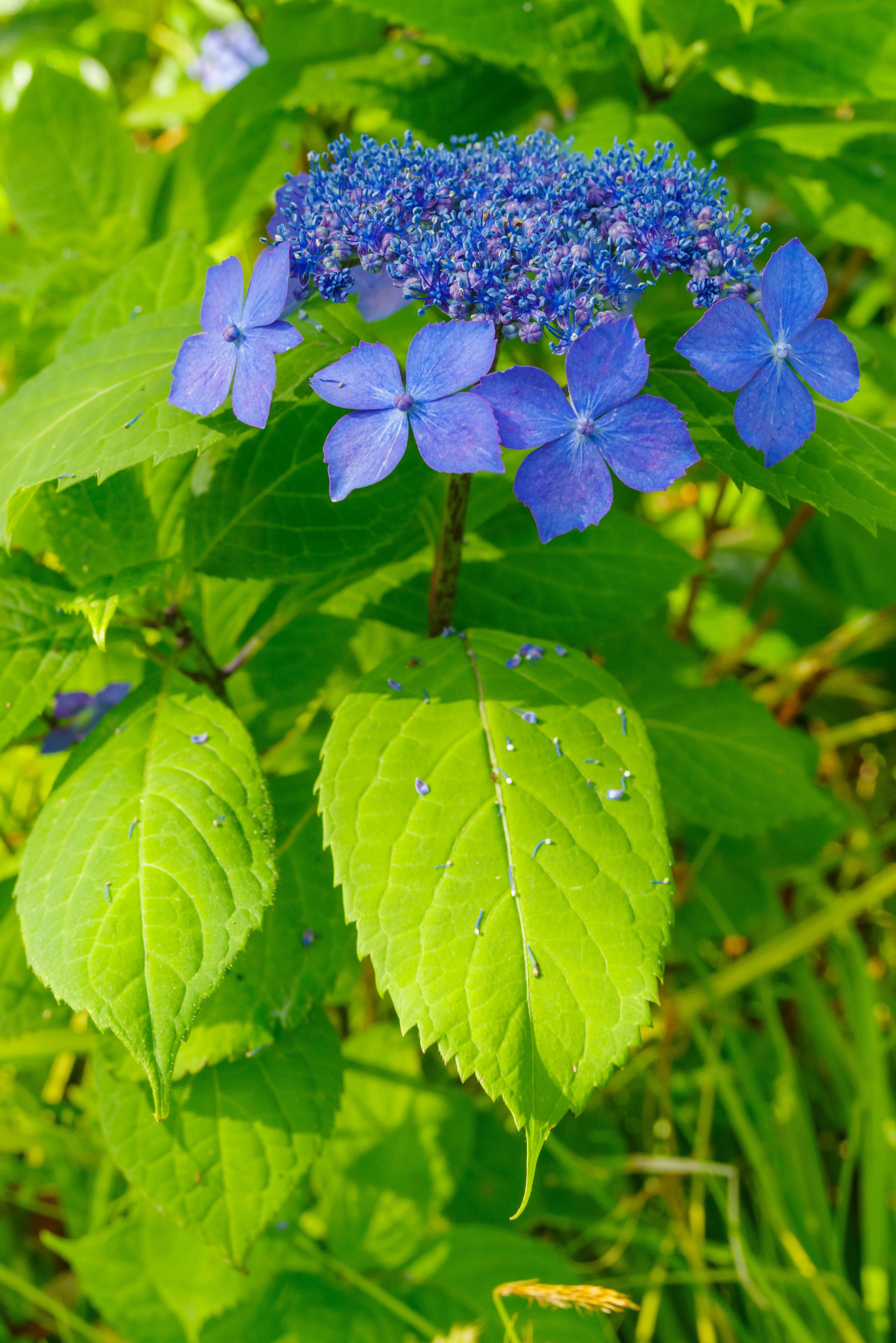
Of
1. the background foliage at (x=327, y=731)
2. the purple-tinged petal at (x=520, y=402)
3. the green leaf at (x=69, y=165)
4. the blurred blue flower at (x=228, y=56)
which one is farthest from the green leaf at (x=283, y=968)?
the blurred blue flower at (x=228, y=56)

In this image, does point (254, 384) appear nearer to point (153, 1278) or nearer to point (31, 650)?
point (31, 650)

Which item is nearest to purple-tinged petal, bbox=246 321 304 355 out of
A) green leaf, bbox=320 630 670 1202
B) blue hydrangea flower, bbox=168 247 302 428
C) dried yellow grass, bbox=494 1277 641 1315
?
blue hydrangea flower, bbox=168 247 302 428

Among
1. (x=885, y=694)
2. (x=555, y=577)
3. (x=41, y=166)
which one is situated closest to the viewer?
(x=555, y=577)

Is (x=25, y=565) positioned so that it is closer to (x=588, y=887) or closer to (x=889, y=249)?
(x=588, y=887)

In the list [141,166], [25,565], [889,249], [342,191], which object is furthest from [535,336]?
[141,166]

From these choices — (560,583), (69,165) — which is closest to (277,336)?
(560,583)

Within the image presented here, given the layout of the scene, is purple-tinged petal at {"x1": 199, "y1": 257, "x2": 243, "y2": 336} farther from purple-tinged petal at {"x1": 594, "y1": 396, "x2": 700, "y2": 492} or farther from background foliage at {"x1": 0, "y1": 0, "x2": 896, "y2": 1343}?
purple-tinged petal at {"x1": 594, "y1": 396, "x2": 700, "y2": 492}
